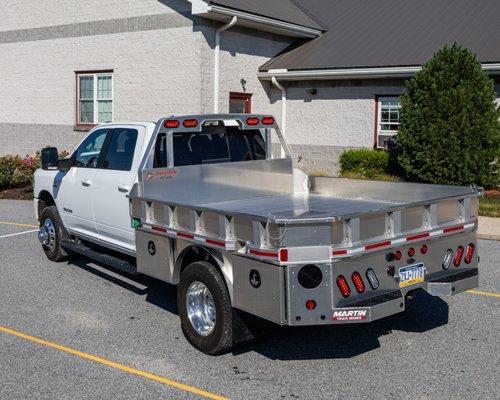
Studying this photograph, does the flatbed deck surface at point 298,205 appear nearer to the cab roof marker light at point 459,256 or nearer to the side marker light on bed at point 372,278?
the cab roof marker light at point 459,256

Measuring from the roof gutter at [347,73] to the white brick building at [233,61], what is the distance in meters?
0.03

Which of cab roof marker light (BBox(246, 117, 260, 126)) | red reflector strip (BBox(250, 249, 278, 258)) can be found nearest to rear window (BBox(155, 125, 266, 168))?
cab roof marker light (BBox(246, 117, 260, 126))

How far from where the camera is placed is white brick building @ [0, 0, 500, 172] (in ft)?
57.8

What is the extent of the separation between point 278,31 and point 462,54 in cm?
600

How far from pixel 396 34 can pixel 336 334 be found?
1412 cm

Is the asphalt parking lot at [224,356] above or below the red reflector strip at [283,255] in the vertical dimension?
below

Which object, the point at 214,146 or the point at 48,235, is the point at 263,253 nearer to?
the point at 214,146

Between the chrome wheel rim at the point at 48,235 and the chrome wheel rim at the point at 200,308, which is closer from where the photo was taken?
the chrome wheel rim at the point at 200,308

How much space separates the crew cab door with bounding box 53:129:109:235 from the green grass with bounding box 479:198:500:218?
828cm

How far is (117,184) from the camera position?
779cm

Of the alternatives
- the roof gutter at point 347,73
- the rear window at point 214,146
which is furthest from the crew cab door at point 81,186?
the roof gutter at point 347,73

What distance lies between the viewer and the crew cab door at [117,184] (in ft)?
25.1

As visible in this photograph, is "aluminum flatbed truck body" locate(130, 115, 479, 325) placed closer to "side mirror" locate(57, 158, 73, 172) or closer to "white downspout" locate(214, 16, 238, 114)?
"side mirror" locate(57, 158, 73, 172)

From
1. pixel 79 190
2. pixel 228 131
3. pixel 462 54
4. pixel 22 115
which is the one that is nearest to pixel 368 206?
pixel 228 131
